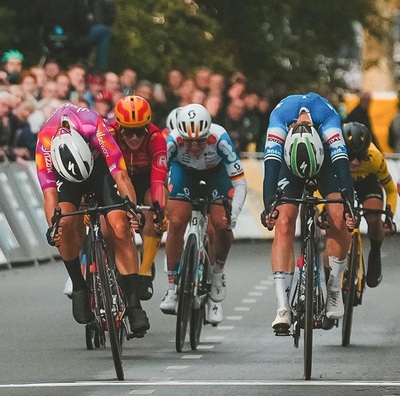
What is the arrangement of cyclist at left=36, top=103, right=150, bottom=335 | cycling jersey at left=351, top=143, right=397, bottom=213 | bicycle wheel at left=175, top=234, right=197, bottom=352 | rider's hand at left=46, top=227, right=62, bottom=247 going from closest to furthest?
rider's hand at left=46, top=227, right=62, bottom=247, cyclist at left=36, top=103, right=150, bottom=335, bicycle wheel at left=175, top=234, right=197, bottom=352, cycling jersey at left=351, top=143, right=397, bottom=213

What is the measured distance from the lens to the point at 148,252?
1511cm

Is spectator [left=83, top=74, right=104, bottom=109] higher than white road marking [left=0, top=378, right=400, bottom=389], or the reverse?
spectator [left=83, top=74, right=104, bottom=109]

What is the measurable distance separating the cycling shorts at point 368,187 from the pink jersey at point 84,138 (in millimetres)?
2982

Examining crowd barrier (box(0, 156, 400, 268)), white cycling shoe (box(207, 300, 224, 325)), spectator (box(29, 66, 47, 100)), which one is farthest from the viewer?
spectator (box(29, 66, 47, 100))

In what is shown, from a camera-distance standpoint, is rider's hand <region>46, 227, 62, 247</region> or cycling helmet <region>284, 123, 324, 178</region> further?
rider's hand <region>46, 227, 62, 247</region>

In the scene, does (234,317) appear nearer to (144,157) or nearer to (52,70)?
(144,157)

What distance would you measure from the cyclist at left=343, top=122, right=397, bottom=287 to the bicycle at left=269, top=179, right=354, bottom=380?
7.42 feet

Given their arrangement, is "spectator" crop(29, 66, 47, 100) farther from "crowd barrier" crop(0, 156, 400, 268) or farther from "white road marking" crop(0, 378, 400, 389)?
"white road marking" crop(0, 378, 400, 389)

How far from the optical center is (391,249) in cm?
2589

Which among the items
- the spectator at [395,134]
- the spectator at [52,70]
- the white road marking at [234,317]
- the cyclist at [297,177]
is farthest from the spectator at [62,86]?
the cyclist at [297,177]

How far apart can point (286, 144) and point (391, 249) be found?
13899 mm

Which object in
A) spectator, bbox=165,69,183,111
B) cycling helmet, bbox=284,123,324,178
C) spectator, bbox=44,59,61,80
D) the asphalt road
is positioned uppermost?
cycling helmet, bbox=284,123,324,178

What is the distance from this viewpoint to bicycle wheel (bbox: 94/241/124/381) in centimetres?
1190


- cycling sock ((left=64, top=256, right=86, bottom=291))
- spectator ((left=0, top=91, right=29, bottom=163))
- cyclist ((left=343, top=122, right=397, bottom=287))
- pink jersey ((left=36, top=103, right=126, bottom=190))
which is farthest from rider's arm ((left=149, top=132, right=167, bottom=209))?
spectator ((left=0, top=91, right=29, bottom=163))
